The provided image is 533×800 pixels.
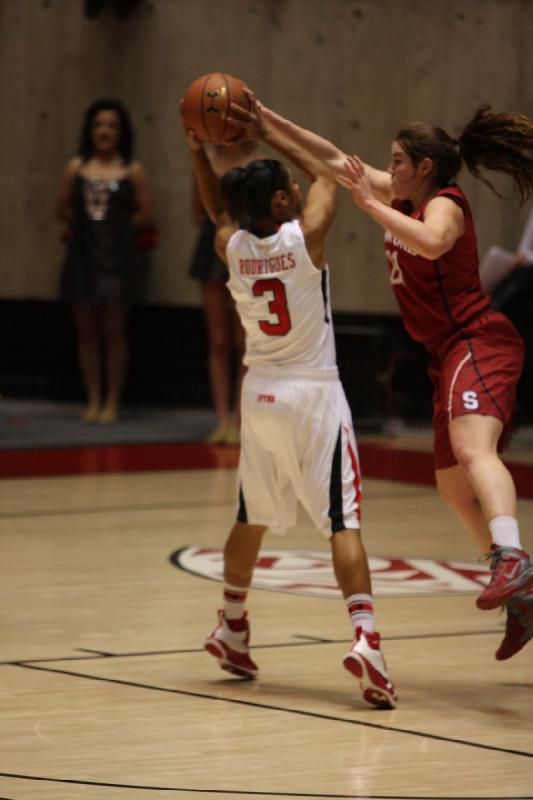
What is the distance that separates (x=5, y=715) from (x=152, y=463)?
5.30 meters

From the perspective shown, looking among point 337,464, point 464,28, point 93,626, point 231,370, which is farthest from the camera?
point 231,370

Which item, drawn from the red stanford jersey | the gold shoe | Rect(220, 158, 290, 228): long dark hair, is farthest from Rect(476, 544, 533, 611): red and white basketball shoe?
the gold shoe

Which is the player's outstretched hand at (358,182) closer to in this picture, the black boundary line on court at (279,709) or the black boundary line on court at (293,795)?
the black boundary line on court at (279,709)

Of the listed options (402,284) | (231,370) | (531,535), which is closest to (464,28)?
(231,370)

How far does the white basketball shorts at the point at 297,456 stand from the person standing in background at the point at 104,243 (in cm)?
621

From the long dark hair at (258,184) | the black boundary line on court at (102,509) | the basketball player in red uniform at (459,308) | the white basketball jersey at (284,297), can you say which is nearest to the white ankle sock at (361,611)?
the basketball player in red uniform at (459,308)

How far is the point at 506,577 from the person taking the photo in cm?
452

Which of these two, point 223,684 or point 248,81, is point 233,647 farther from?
point 248,81

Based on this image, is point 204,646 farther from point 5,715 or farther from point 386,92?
point 386,92

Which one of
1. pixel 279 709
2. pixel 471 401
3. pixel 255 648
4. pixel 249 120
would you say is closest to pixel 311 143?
pixel 249 120

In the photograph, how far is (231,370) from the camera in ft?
38.9

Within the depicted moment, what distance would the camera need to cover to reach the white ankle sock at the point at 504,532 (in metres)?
4.62

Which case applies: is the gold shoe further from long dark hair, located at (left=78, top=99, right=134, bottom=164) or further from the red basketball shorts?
the red basketball shorts

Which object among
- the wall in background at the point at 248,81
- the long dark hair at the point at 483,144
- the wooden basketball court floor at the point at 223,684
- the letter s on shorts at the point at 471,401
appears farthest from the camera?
the wall in background at the point at 248,81
